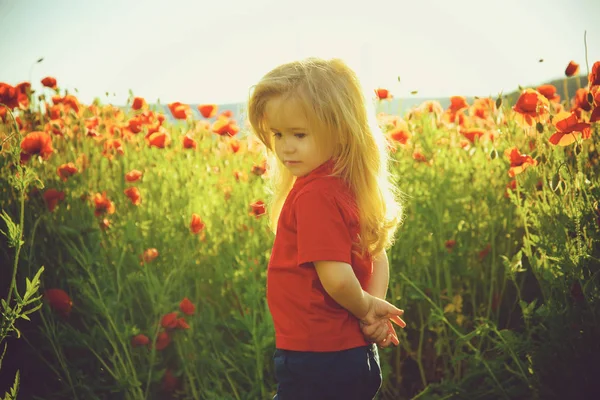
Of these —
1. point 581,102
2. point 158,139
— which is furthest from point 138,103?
point 581,102

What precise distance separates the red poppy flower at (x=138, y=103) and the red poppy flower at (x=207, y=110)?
1.03ft

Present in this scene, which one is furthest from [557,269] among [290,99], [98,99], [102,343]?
[98,99]

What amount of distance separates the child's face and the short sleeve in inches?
3.7

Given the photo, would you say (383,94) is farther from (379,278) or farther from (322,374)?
(322,374)

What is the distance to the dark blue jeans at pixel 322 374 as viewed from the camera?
152 centimetres

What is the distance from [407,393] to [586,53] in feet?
4.64

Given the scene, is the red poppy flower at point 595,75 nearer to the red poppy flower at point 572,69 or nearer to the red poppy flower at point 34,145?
the red poppy flower at point 572,69

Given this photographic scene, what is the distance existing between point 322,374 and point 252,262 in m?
1.12

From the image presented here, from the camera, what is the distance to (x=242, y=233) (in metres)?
3.06

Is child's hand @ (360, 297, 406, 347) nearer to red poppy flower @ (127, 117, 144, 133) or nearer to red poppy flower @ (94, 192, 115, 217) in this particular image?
red poppy flower @ (94, 192, 115, 217)

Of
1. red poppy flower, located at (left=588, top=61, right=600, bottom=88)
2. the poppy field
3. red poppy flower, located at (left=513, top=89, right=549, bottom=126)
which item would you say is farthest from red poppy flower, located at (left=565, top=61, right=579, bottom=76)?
red poppy flower, located at (left=588, top=61, right=600, bottom=88)

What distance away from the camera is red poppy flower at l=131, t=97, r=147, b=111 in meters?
3.77

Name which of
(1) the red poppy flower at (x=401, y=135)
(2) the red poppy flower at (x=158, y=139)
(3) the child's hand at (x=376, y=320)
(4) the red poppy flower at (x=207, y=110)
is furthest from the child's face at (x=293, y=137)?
(4) the red poppy flower at (x=207, y=110)

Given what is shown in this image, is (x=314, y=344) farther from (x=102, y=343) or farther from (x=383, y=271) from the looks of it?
(x=102, y=343)
